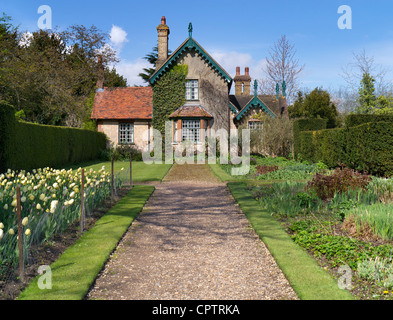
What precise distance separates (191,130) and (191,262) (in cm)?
2092

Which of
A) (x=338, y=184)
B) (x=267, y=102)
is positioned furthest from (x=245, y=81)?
(x=338, y=184)

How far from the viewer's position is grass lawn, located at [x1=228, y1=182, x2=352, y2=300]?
12.5 feet

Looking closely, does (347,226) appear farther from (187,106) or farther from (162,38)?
(162,38)

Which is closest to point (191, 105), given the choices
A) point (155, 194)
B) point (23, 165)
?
point (23, 165)

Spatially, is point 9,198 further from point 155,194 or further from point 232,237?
point 155,194

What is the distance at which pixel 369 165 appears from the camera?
13336 millimetres

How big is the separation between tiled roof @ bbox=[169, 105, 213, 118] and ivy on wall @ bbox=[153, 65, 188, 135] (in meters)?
0.45

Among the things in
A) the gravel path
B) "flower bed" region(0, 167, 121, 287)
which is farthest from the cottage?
"flower bed" region(0, 167, 121, 287)

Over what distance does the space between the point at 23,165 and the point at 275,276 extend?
12.5 m

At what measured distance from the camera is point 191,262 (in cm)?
486

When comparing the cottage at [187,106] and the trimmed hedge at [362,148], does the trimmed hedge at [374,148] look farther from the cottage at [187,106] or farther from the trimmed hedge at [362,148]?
the cottage at [187,106]

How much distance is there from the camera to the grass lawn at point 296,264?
380 centimetres

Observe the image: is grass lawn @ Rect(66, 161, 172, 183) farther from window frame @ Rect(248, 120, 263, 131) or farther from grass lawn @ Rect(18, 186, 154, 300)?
window frame @ Rect(248, 120, 263, 131)

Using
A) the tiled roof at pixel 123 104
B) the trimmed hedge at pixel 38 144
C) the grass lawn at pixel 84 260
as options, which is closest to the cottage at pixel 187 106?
the tiled roof at pixel 123 104
